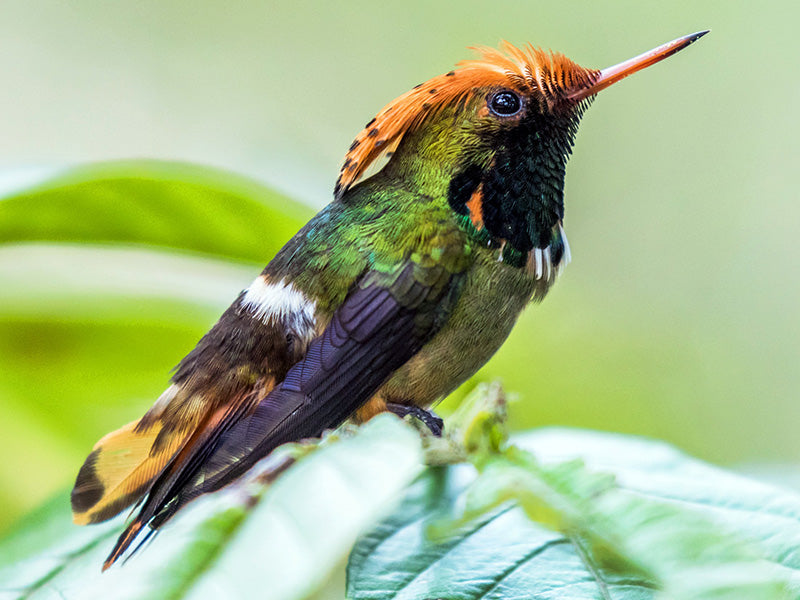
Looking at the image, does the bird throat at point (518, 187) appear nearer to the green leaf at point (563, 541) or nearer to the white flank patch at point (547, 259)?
the white flank patch at point (547, 259)

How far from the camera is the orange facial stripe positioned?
116 centimetres

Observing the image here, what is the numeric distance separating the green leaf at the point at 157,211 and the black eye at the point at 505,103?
384 mm

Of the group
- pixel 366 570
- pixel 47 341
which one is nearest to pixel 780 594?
pixel 366 570

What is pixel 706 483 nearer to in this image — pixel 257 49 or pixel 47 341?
pixel 47 341

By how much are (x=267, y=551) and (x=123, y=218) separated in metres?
0.81

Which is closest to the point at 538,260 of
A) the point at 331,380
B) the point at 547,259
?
the point at 547,259

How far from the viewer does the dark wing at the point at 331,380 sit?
3.16 ft

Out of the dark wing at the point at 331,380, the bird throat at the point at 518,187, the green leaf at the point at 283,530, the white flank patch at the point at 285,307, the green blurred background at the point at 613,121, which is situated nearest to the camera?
the green leaf at the point at 283,530

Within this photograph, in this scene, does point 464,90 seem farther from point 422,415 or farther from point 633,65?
point 422,415

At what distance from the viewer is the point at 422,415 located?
113 cm

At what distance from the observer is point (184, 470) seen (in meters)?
0.97

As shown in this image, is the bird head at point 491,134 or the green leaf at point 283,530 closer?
the green leaf at point 283,530

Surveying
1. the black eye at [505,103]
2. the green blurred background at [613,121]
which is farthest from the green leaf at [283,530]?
the green blurred background at [613,121]

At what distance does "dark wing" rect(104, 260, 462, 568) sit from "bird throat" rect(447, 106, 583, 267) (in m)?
0.11
